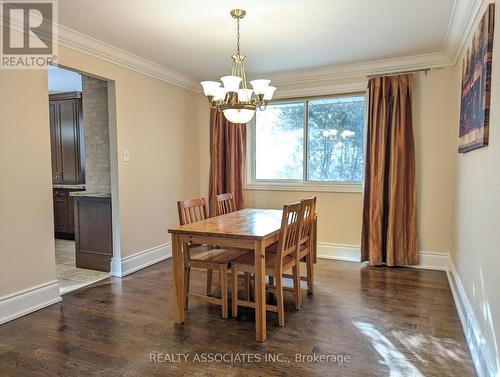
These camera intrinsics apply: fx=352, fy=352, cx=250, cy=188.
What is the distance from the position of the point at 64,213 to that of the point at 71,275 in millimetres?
→ 2231

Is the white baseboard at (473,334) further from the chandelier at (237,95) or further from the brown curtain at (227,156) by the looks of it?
the brown curtain at (227,156)

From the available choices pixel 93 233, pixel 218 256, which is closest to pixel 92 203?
pixel 93 233

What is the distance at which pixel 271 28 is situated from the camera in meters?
3.03

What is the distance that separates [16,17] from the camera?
8.80 feet

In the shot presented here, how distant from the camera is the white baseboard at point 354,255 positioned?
3.93 metres

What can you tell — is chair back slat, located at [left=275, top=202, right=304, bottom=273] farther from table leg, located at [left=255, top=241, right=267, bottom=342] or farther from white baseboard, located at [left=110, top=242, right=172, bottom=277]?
white baseboard, located at [left=110, top=242, right=172, bottom=277]

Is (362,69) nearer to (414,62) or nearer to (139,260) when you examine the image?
(414,62)

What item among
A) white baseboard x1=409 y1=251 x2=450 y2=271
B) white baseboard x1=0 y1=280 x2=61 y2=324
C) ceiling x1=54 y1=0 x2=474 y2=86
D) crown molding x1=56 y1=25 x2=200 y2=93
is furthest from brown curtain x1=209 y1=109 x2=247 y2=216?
white baseboard x1=409 y1=251 x2=450 y2=271

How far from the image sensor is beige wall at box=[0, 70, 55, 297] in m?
2.68

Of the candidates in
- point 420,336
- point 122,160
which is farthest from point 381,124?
point 122,160

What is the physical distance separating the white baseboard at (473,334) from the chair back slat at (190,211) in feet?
7.21

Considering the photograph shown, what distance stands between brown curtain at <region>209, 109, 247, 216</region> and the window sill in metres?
0.22

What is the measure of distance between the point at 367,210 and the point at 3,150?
3.59m

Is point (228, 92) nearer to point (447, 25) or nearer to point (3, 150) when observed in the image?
point (3, 150)
